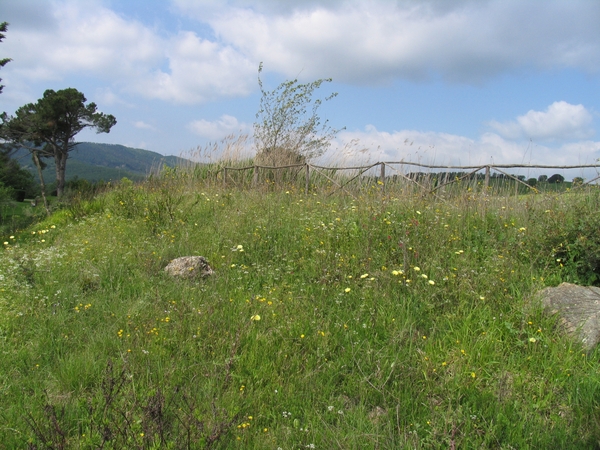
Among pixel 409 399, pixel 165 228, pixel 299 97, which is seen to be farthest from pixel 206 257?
pixel 299 97

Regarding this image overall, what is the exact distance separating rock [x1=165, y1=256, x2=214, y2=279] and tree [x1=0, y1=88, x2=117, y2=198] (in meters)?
32.0

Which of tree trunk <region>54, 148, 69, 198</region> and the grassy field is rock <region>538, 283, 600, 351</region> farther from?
Answer: tree trunk <region>54, 148, 69, 198</region>

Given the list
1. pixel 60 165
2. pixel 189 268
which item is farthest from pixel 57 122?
pixel 189 268

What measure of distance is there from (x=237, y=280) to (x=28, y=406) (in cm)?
239

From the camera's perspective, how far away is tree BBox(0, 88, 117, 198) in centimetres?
3334

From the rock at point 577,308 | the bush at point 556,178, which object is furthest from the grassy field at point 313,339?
the bush at point 556,178

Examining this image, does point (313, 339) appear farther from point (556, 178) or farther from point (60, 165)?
point (60, 165)

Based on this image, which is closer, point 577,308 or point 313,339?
point 313,339

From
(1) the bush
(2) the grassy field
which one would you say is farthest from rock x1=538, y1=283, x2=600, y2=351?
(1) the bush

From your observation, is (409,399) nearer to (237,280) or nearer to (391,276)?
(391,276)

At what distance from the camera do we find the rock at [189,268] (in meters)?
4.89

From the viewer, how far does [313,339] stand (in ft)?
11.6

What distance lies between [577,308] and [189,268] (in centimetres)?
390

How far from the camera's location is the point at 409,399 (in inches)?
115
